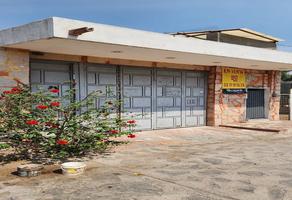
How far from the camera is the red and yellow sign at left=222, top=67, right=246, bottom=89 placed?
14.7 meters

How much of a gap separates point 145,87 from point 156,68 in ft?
2.69

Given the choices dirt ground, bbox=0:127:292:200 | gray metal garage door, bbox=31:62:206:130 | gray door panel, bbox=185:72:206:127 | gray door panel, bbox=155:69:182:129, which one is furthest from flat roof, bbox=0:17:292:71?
dirt ground, bbox=0:127:292:200

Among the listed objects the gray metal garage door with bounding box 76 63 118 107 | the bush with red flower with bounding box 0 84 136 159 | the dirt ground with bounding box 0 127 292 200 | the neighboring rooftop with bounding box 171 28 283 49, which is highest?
the neighboring rooftop with bounding box 171 28 283 49

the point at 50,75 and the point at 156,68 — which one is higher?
the point at 156,68

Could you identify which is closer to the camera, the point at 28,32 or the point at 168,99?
the point at 28,32

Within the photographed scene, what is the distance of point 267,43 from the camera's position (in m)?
16.9

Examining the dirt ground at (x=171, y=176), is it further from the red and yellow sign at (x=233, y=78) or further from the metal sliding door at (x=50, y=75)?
the red and yellow sign at (x=233, y=78)

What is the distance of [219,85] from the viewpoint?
1448 cm

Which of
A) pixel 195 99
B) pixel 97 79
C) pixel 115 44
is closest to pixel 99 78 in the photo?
pixel 97 79

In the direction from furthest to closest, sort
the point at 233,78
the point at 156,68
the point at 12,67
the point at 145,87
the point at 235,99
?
the point at 235,99, the point at 233,78, the point at 156,68, the point at 145,87, the point at 12,67

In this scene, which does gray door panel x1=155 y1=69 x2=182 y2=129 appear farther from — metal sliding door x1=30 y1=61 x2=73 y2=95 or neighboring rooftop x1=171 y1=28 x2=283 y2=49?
metal sliding door x1=30 y1=61 x2=73 y2=95

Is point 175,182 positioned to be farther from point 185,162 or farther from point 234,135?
point 234,135

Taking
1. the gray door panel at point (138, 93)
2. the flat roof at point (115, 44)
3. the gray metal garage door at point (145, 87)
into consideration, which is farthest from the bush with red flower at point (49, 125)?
the gray door panel at point (138, 93)

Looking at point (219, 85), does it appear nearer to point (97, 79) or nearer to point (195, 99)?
point (195, 99)
